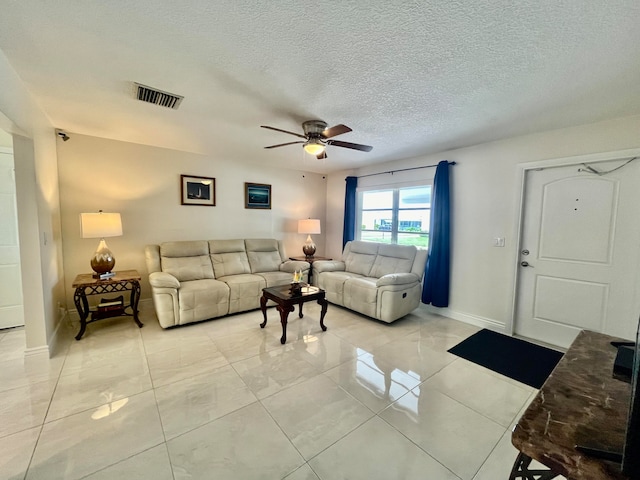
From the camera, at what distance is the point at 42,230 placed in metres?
2.51

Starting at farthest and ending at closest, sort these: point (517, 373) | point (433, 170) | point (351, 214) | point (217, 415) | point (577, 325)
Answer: point (351, 214)
point (433, 170)
point (577, 325)
point (517, 373)
point (217, 415)

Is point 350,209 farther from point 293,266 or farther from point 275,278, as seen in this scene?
point 275,278

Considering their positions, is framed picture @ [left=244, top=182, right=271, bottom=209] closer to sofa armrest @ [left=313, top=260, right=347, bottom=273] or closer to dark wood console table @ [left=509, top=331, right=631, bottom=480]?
sofa armrest @ [left=313, top=260, right=347, bottom=273]

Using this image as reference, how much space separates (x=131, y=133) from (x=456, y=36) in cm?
355

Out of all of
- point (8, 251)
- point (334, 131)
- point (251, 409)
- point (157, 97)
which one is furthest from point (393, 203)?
point (8, 251)

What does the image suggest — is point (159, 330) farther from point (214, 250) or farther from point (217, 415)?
point (217, 415)

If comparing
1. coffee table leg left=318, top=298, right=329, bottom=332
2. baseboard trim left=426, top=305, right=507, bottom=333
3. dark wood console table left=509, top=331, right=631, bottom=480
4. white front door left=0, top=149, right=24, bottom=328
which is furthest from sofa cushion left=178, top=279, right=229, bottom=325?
dark wood console table left=509, top=331, right=631, bottom=480

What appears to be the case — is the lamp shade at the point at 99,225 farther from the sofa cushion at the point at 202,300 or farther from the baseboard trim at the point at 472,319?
the baseboard trim at the point at 472,319

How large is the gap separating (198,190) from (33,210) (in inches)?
81.4

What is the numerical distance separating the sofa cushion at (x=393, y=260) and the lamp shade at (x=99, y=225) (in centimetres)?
349

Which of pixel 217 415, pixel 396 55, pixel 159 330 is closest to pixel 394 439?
pixel 217 415

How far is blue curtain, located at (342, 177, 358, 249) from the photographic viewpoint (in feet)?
16.9

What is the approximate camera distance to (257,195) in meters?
4.86

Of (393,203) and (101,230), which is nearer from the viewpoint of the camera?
(101,230)
